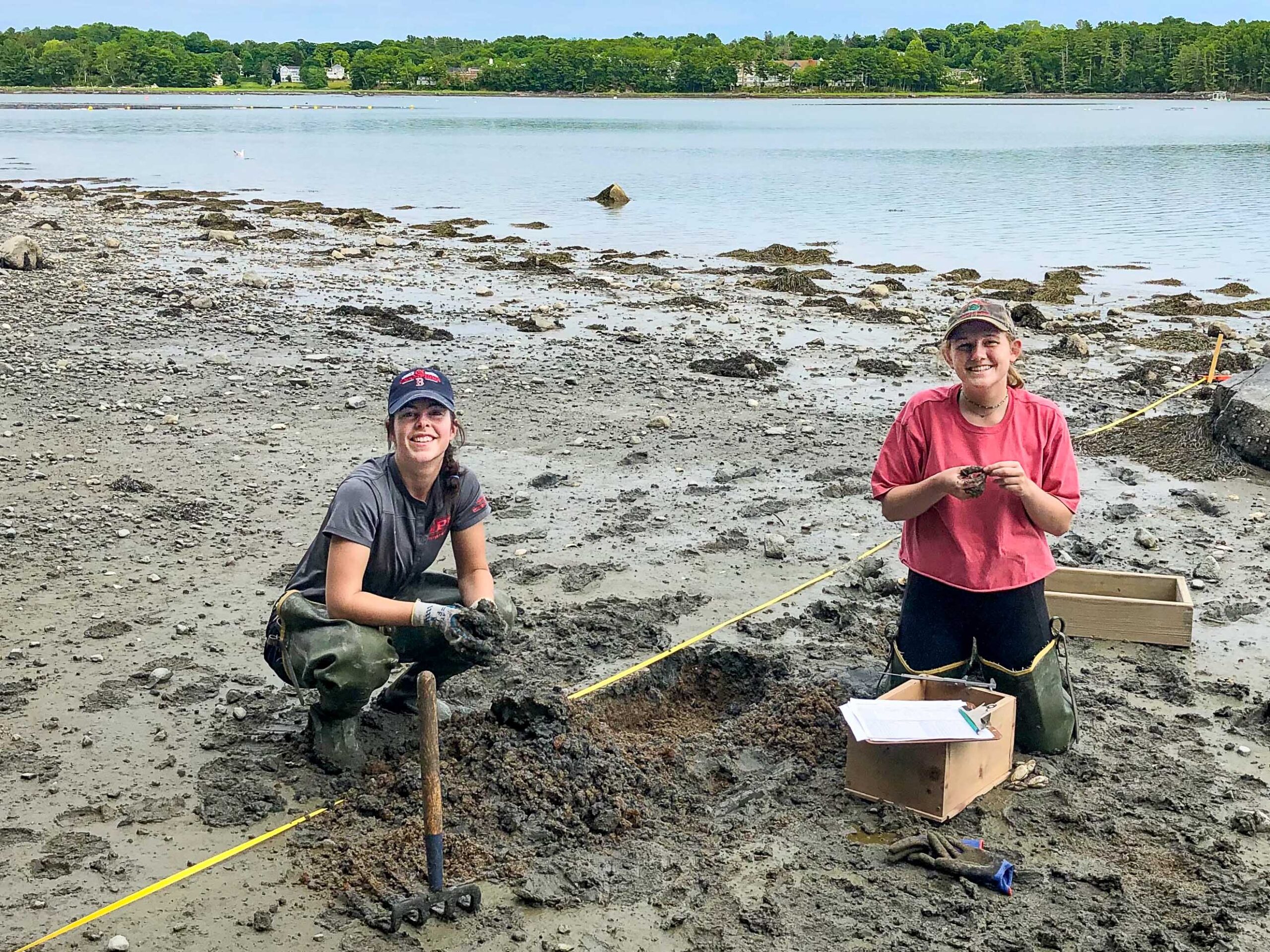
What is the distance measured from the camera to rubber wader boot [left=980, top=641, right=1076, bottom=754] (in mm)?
4375

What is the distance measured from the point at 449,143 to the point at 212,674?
64.9m

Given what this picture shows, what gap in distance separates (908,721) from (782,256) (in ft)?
57.0

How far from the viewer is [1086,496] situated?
25.0 ft

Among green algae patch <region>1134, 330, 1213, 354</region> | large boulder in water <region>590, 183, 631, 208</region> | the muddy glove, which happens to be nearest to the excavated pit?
the muddy glove

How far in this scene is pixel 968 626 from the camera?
4.49m

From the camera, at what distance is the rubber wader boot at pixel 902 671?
4516 millimetres

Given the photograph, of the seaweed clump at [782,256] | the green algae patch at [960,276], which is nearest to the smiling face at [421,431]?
the green algae patch at [960,276]

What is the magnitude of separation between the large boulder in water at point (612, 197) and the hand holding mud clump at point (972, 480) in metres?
28.6

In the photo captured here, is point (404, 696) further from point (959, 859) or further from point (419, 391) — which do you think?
point (959, 859)

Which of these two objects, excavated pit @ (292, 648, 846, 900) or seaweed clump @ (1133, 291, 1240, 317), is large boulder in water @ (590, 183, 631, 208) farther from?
excavated pit @ (292, 648, 846, 900)

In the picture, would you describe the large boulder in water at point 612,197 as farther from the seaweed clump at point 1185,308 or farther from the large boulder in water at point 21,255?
the seaweed clump at point 1185,308

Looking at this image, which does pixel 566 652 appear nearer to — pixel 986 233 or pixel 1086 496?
pixel 1086 496

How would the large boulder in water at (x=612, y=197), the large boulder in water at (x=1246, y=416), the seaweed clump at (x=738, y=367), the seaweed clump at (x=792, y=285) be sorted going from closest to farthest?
1. the large boulder in water at (x=1246, y=416)
2. the seaweed clump at (x=738, y=367)
3. the seaweed clump at (x=792, y=285)
4. the large boulder in water at (x=612, y=197)

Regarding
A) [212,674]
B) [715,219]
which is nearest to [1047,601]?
[212,674]
